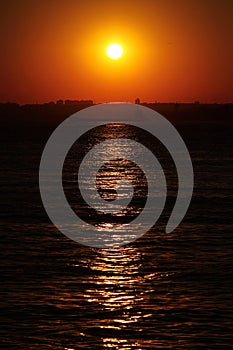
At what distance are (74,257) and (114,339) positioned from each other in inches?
546

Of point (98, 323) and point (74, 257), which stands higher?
point (74, 257)

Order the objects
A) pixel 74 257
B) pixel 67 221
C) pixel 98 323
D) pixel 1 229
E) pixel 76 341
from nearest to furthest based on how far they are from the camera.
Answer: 1. pixel 76 341
2. pixel 98 323
3. pixel 74 257
4. pixel 1 229
5. pixel 67 221

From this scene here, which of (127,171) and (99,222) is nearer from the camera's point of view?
(99,222)

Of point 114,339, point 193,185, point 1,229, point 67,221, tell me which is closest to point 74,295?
point 114,339

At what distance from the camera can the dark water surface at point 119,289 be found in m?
28.6

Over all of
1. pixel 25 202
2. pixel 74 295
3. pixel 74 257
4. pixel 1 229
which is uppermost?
pixel 25 202

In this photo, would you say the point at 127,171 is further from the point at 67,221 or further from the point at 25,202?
the point at 67,221

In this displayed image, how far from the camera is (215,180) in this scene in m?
87.0

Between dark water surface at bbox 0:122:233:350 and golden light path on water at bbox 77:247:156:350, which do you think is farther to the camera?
golden light path on water at bbox 77:247:156:350

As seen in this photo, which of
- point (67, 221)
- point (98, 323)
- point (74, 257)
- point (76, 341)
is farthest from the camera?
point (67, 221)

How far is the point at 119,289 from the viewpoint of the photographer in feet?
113

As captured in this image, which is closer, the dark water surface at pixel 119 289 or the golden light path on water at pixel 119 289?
the dark water surface at pixel 119 289

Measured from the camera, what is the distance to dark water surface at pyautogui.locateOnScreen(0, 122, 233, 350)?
2856 cm

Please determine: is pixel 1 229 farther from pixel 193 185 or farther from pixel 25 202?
pixel 193 185
